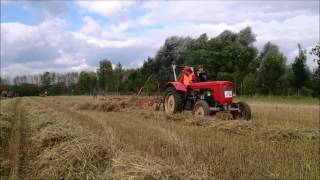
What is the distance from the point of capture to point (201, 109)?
44.7 ft

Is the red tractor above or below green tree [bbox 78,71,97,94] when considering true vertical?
below

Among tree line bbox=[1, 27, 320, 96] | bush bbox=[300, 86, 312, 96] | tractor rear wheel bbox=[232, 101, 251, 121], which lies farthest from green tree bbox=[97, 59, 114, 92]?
tractor rear wheel bbox=[232, 101, 251, 121]

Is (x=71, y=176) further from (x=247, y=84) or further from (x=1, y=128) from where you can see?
(x=247, y=84)

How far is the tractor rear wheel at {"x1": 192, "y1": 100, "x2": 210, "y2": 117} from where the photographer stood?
13289 millimetres

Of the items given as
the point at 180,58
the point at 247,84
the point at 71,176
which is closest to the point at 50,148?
the point at 71,176

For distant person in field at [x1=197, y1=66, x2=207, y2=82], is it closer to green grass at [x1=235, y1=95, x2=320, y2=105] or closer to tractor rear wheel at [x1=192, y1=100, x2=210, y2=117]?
tractor rear wheel at [x1=192, y1=100, x2=210, y2=117]

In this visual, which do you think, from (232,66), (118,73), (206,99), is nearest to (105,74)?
(118,73)

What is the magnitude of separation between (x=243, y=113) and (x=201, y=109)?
1.40m

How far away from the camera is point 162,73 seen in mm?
17609

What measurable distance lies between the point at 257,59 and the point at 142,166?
46.2 meters

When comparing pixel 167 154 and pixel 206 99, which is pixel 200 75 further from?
pixel 167 154

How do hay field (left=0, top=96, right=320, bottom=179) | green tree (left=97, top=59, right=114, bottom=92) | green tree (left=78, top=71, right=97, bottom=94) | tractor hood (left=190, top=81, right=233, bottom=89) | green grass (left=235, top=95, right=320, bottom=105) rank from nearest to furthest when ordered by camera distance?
hay field (left=0, top=96, right=320, bottom=179) < tractor hood (left=190, top=81, right=233, bottom=89) < green grass (left=235, top=95, right=320, bottom=105) < green tree (left=97, top=59, right=114, bottom=92) < green tree (left=78, top=71, right=97, bottom=94)

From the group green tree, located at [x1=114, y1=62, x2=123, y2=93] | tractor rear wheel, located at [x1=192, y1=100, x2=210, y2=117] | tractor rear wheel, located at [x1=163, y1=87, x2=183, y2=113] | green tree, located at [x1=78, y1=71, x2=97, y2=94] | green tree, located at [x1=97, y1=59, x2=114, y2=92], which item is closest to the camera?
tractor rear wheel, located at [x1=192, y1=100, x2=210, y2=117]

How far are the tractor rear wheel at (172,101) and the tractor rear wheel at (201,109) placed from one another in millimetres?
1146
